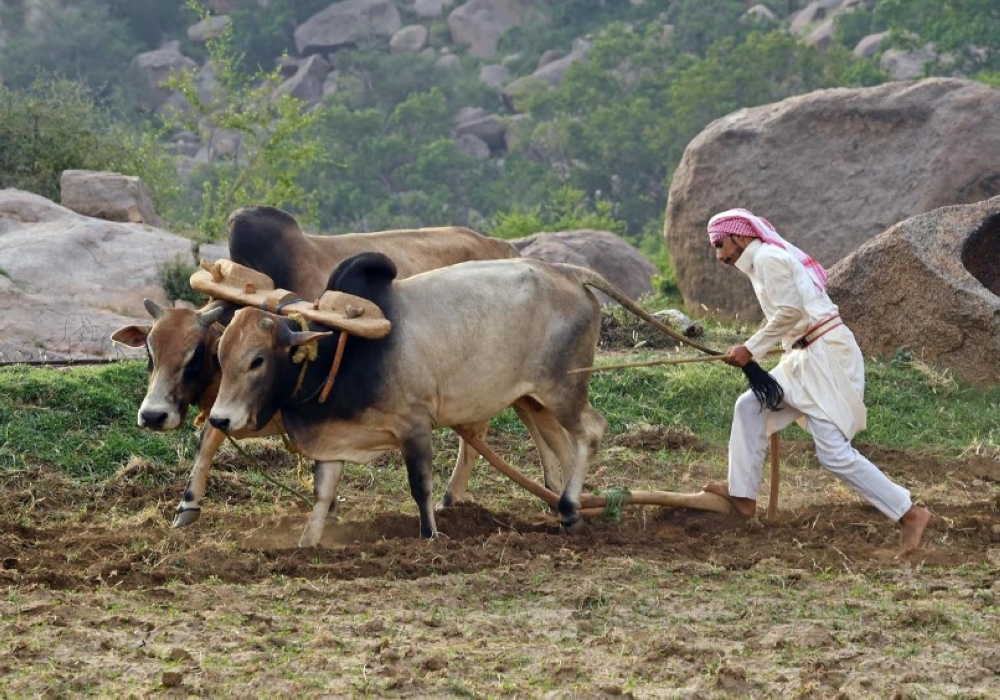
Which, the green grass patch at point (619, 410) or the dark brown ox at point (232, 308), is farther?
the green grass patch at point (619, 410)

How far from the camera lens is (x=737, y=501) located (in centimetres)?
711

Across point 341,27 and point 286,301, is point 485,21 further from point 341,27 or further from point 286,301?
point 286,301

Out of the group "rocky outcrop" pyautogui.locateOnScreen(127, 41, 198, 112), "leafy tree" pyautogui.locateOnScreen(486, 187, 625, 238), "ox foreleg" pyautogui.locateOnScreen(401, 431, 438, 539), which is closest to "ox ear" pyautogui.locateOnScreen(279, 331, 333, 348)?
"ox foreleg" pyautogui.locateOnScreen(401, 431, 438, 539)

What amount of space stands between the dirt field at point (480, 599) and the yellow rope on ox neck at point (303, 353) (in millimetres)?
738

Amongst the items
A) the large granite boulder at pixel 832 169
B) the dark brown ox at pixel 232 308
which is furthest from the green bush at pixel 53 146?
the dark brown ox at pixel 232 308

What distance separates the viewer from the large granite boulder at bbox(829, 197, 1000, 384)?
32.6ft

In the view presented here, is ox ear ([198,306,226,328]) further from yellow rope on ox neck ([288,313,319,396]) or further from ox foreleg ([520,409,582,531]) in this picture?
ox foreleg ([520,409,582,531])

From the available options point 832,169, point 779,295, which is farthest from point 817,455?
point 832,169

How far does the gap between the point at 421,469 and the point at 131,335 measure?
149 cm

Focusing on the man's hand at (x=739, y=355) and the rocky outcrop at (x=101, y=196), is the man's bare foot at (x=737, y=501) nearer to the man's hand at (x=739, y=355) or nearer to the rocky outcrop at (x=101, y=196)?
the man's hand at (x=739, y=355)

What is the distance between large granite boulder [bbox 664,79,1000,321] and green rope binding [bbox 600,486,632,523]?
6.59m

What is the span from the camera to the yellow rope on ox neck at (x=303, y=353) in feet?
21.4

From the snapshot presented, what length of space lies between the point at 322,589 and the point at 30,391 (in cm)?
357

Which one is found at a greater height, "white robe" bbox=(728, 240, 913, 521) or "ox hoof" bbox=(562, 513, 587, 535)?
"white robe" bbox=(728, 240, 913, 521)
